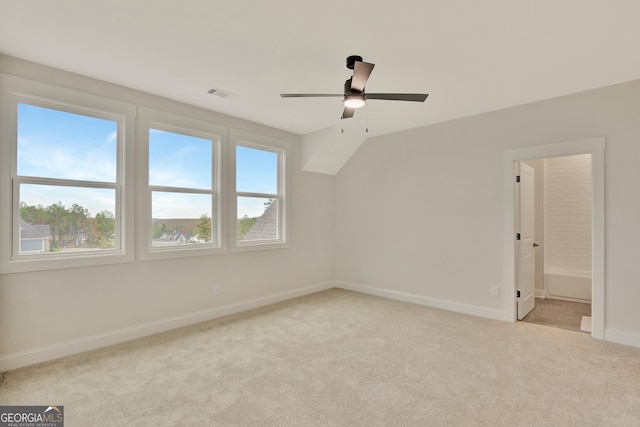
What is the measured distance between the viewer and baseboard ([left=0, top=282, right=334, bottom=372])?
265cm

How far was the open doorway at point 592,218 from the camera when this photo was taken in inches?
126

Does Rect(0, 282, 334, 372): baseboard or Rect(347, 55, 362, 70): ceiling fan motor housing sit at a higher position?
Rect(347, 55, 362, 70): ceiling fan motor housing

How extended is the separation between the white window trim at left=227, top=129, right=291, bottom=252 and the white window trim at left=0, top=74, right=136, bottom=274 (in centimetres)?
122

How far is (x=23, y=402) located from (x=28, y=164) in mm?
1948

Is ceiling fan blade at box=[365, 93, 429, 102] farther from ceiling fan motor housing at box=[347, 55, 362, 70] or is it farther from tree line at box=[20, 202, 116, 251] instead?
tree line at box=[20, 202, 116, 251]

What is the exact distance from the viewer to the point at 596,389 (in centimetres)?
230

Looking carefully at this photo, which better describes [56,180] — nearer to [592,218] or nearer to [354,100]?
[354,100]

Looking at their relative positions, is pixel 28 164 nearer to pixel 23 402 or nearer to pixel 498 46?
pixel 23 402

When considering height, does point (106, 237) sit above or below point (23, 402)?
above

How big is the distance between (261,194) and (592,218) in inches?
159

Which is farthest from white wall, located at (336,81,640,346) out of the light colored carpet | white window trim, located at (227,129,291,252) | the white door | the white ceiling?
white window trim, located at (227,129,291,252)

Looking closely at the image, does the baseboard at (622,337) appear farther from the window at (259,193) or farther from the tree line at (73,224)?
the tree line at (73,224)

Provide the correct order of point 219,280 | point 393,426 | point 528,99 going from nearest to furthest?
point 393,426 → point 528,99 → point 219,280

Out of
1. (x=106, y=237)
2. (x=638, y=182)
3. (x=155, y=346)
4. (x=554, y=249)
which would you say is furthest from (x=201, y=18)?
(x=554, y=249)
